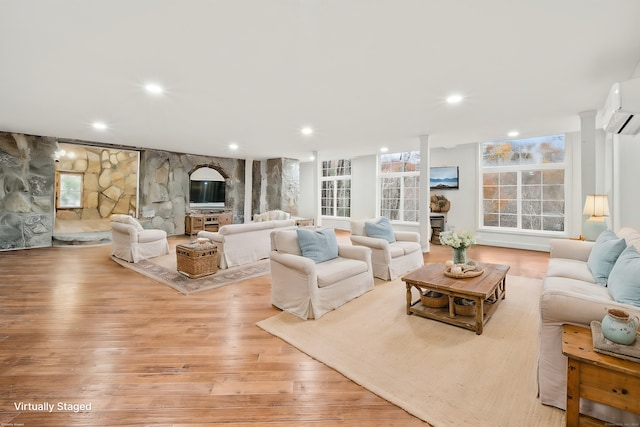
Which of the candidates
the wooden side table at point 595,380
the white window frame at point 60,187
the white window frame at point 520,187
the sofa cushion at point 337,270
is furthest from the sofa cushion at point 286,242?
the white window frame at point 60,187

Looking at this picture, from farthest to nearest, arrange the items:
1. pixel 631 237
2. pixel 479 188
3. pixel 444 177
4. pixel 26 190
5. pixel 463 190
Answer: pixel 444 177 < pixel 463 190 < pixel 479 188 < pixel 26 190 < pixel 631 237

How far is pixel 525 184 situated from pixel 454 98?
13.4 feet

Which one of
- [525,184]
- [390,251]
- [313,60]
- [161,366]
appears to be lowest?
[161,366]

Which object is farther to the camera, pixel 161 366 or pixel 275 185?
pixel 275 185

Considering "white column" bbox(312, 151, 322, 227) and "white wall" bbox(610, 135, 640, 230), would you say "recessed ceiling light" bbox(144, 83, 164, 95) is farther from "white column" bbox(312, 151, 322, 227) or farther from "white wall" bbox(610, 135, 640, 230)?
"white wall" bbox(610, 135, 640, 230)

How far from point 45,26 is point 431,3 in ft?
9.34

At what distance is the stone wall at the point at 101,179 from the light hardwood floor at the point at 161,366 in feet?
22.4

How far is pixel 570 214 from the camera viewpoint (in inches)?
230

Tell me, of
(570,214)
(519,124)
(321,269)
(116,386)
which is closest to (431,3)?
(321,269)

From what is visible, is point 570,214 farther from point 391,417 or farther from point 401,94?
point 391,417

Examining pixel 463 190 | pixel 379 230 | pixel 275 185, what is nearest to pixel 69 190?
pixel 275 185

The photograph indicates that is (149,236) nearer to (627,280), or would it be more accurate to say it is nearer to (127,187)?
(127,187)

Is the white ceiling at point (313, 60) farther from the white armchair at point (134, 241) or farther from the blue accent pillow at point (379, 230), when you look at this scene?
the white armchair at point (134, 241)

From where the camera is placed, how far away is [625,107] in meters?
2.39
